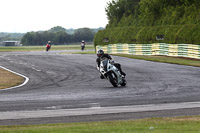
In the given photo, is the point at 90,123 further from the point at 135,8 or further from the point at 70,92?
the point at 135,8

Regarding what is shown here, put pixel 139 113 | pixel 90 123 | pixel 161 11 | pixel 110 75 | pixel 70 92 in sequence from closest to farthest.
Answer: pixel 90 123
pixel 139 113
pixel 70 92
pixel 110 75
pixel 161 11

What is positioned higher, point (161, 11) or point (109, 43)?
point (161, 11)

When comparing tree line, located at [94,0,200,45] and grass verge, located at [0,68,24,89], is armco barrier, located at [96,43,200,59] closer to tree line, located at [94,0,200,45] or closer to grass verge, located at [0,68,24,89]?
tree line, located at [94,0,200,45]

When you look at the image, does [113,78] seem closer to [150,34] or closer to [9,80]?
[9,80]

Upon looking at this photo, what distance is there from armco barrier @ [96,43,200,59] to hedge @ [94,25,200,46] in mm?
535

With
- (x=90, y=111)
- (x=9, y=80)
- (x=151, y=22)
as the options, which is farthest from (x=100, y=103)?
(x=151, y=22)

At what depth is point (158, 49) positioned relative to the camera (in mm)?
47219

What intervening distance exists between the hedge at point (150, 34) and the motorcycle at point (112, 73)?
2195 cm

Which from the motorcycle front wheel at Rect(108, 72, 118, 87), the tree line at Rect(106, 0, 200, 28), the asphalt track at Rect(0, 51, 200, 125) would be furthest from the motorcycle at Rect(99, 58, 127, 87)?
the tree line at Rect(106, 0, 200, 28)

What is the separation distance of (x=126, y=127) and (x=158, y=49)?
127ft

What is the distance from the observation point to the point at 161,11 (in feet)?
172

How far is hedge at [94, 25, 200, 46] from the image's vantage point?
4130cm

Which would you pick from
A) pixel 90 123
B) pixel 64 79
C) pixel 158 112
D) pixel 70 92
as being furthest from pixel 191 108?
pixel 64 79

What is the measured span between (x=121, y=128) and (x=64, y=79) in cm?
1458
